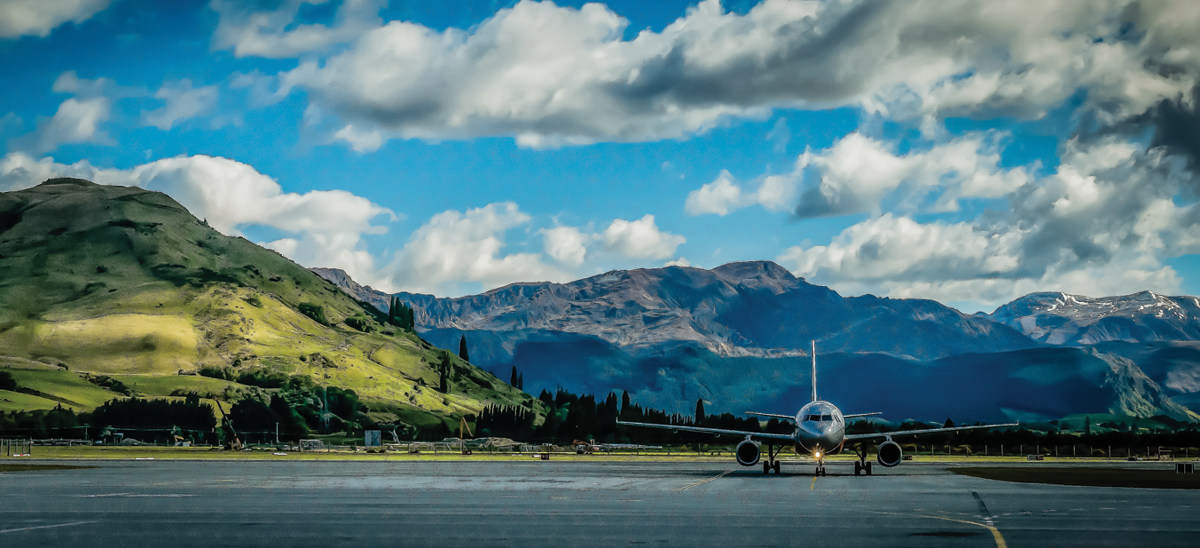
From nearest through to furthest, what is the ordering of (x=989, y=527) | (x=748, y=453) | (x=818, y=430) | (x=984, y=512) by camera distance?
(x=989, y=527) → (x=984, y=512) → (x=818, y=430) → (x=748, y=453)

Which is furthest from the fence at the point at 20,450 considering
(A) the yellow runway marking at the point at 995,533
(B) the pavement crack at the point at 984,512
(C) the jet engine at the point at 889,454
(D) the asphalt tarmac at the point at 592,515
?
(A) the yellow runway marking at the point at 995,533

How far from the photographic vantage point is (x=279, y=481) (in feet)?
187

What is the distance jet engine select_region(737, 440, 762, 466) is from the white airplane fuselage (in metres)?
4.36

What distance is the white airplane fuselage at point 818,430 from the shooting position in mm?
66438

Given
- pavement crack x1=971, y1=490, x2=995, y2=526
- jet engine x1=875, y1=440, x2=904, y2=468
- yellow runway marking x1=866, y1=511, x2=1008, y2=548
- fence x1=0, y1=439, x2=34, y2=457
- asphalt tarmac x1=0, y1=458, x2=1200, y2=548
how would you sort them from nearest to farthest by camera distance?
yellow runway marking x1=866, y1=511, x2=1008, y2=548 → asphalt tarmac x1=0, y1=458, x2=1200, y2=548 → pavement crack x1=971, y1=490, x2=995, y2=526 → jet engine x1=875, y1=440, x2=904, y2=468 → fence x1=0, y1=439, x2=34, y2=457

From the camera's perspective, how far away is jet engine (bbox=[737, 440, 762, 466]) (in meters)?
72.0

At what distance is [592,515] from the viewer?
32281 millimetres

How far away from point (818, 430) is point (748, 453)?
7.29 m

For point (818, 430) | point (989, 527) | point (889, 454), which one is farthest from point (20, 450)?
point (989, 527)

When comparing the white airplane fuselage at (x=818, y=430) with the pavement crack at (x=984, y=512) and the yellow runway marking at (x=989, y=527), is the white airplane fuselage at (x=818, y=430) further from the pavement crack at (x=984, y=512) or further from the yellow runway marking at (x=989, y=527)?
the yellow runway marking at (x=989, y=527)

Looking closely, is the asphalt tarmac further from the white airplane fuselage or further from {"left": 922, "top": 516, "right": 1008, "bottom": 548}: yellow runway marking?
the white airplane fuselage

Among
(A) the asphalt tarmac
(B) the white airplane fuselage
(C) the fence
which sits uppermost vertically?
(B) the white airplane fuselage

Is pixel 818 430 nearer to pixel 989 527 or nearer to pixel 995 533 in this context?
pixel 989 527

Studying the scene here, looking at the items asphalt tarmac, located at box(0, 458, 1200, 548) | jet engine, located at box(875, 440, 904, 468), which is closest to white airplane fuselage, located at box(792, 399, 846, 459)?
jet engine, located at box(875, 440, 904, 468)
